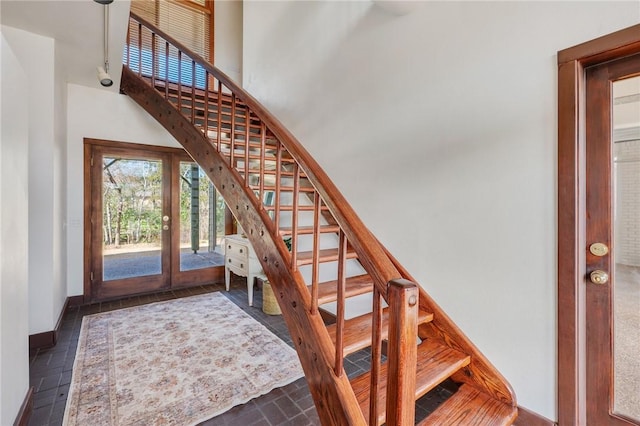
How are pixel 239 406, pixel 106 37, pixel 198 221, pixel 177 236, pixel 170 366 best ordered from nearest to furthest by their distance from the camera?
pixel 239 406, pixel 170 366, pixel 106 37, pixel 177 236, pixel 198 221

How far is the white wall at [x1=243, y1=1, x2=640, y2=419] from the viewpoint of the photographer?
5.40 feet

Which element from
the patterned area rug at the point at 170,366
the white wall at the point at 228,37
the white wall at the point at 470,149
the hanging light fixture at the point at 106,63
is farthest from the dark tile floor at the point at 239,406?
the white wall at the point at 228,37

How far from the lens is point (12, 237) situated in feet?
5.13

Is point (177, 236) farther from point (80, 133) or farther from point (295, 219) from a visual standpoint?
point (295, 219)

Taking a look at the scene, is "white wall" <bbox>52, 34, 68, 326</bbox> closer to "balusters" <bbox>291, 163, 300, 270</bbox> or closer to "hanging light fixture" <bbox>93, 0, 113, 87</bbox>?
"hanging light fixture" <bbox>93, 0, 113, 87</bbox>

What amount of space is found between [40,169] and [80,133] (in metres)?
1.14

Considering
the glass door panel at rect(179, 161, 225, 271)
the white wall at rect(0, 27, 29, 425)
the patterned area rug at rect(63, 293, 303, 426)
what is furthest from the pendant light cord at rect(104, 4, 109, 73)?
the patterned area rug at rect(63, 293, 303, 426)

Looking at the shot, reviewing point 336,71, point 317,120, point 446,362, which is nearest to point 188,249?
point 317,120

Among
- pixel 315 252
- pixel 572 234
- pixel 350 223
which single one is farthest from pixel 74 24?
pixel 572 234

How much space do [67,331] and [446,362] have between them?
3.48m

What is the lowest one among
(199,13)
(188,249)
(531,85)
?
(188,249)

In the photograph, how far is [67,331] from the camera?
298 cm

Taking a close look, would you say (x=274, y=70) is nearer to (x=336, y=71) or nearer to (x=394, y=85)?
(x=336, y=71)

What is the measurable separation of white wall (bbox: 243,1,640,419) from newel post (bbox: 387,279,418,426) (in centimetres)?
107
